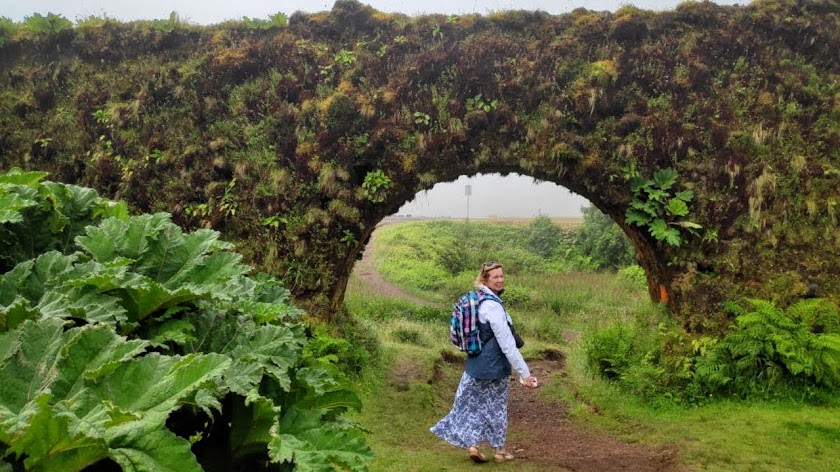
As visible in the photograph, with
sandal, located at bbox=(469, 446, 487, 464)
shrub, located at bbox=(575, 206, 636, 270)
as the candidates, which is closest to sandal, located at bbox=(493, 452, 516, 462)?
sandal, located at bbox=(469, 446, 487, 464)

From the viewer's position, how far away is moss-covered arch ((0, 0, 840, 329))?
8625mm

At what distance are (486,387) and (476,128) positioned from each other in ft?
15.4

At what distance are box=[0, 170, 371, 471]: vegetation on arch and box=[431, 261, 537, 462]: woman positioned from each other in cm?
310

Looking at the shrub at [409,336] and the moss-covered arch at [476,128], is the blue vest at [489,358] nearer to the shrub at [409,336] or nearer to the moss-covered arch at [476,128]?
the moss-covered arch at [476,128]

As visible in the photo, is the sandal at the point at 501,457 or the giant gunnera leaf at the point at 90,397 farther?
the sandal at the point at 501,457

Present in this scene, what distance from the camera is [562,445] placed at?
6.90 metres

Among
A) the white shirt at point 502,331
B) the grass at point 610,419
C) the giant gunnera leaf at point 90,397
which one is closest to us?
the giant gunnera leaf at point 90,397

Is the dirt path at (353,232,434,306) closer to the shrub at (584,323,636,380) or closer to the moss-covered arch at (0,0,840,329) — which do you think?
the moss-covered arch at (0,0,840,329)

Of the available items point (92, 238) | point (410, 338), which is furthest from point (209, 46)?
point (92, 238)

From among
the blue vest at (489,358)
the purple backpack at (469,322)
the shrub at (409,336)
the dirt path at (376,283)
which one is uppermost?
the purple backpack at (469,322)

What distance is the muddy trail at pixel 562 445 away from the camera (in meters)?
5.83

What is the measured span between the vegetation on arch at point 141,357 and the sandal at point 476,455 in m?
3.64

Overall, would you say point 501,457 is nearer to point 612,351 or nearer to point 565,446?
point 565,446

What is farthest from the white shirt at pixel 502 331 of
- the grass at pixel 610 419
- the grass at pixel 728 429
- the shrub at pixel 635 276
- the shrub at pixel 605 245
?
the shrub at pixel 605 245
